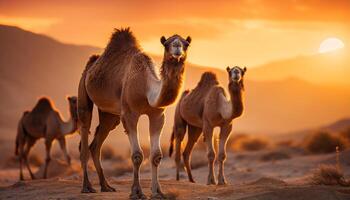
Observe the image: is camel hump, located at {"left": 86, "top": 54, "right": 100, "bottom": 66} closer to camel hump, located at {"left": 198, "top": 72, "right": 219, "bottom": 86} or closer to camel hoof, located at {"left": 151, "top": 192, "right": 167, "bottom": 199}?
camel hoof, located at {"left": 151, "top": 192, "right": 167, "bottom": 199}

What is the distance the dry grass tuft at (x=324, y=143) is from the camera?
27.2 meters

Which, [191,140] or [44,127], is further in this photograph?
[44,127]

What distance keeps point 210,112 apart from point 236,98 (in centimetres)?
148

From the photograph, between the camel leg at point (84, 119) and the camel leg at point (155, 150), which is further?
the camel leg at point (84, 119)

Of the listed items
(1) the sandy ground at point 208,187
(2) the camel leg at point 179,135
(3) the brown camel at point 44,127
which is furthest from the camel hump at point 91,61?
(3) the brown camel at point 44,127

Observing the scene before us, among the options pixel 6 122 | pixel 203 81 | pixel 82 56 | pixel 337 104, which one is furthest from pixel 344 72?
pixel 203 81

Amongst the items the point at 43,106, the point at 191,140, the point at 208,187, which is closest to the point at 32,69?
the point at 43,106

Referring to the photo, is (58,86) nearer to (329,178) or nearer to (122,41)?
(122,41)

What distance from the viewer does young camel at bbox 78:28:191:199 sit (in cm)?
949

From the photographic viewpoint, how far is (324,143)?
27.2 m

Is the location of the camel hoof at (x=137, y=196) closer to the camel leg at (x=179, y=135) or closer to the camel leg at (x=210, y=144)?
the camel leg at (x=210, y=144)

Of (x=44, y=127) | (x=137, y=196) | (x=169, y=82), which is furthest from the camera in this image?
(x=44, y=127)

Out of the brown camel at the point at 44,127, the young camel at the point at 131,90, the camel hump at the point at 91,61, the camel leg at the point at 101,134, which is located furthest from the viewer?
Result: the brown camel at the point at 44,127

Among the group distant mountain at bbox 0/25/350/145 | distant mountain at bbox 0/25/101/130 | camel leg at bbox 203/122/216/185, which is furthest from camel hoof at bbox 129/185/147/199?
distant mountain at bbox 0/25/101/130
